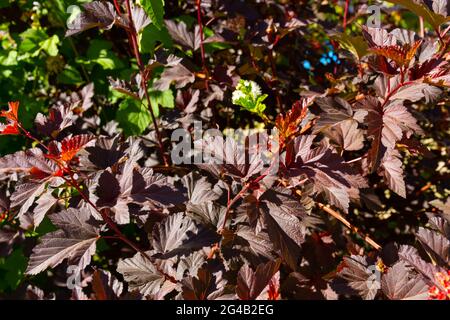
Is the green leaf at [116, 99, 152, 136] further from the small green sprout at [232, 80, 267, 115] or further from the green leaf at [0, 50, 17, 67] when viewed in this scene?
the small green sprout at [232, 80, 267, 115]

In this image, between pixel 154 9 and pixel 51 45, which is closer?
pixel 154 9

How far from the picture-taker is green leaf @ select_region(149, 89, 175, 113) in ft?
6.47

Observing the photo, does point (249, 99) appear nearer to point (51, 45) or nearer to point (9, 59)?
point (51, 45)

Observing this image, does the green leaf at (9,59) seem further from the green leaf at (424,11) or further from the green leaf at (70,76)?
the green leaf at (424,11)

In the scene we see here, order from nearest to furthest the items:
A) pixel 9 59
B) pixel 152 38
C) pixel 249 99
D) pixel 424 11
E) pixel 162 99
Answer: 1. pixel 249 99
2. pixel 424 11
3. pixel 152 38
4. pixel 162 99
5. pixel 9 59

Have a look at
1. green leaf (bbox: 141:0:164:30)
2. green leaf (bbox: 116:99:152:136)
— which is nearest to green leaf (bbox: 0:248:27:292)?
green leaf (bbox: 116:99:152:136)

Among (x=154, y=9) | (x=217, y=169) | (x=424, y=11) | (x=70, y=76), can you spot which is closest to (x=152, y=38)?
(x=154, y=9)

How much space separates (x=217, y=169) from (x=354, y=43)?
25.3 inches

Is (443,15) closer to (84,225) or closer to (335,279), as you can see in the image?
(335,279)

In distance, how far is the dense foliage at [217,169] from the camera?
1227 millimetres

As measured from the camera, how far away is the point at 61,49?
2234mm

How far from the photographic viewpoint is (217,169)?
138cm
